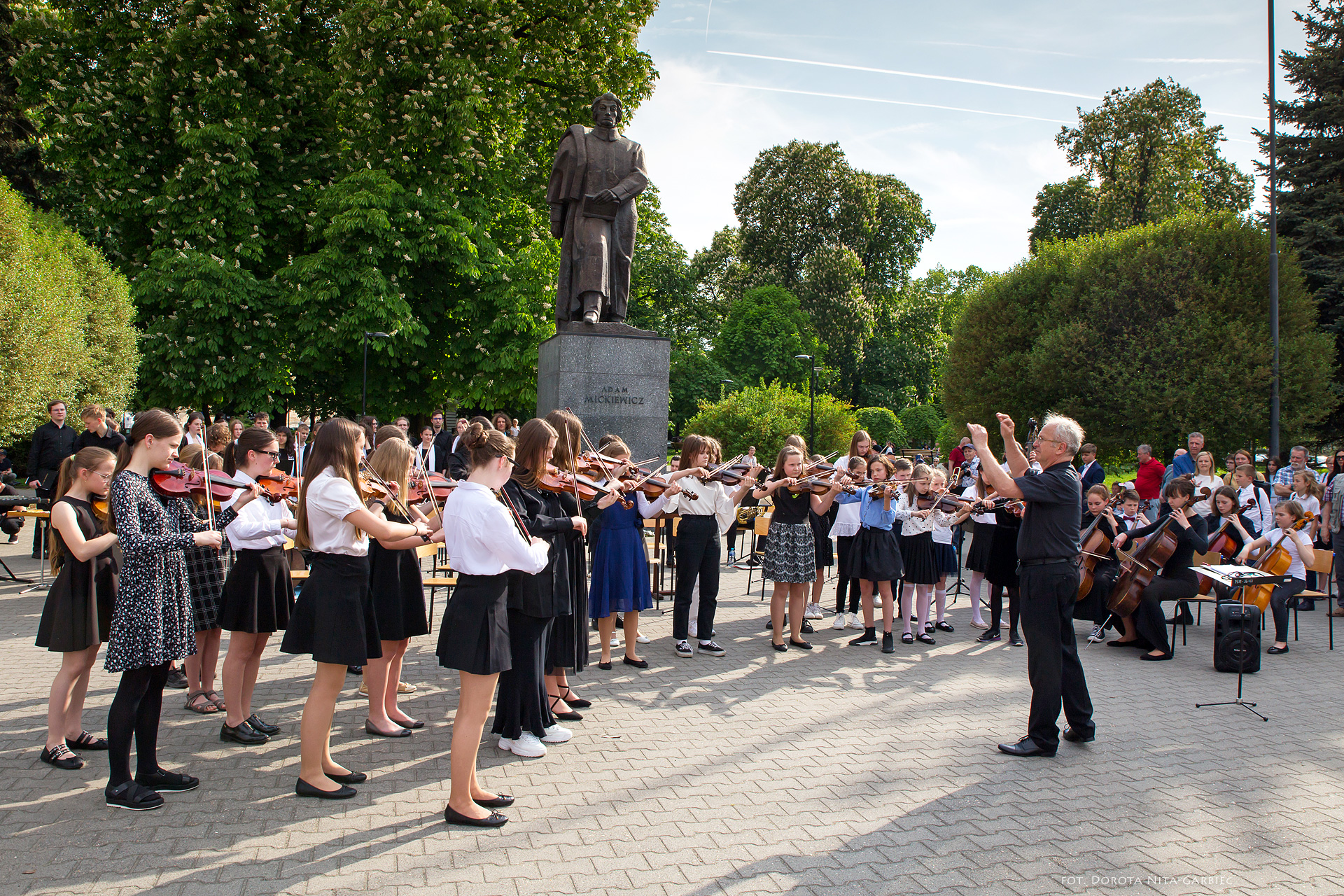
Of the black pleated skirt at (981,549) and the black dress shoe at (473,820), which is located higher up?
the black pleated skirt at (981,549)

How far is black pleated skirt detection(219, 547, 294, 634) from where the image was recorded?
16.9 feet

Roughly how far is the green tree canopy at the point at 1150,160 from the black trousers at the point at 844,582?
28434 millimetres

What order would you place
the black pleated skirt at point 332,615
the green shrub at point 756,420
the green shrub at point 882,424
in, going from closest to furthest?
1. the black pleated skirt at point 332,615
2. the green shrub at point 756,420
3. the green shrub at point 882,424

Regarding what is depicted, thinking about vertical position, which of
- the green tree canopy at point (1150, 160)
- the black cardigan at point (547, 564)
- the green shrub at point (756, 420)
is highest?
the green tree canopy at point (1150, 160)

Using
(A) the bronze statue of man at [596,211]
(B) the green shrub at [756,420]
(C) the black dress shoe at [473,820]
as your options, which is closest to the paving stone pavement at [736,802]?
(C) the black dress shoe at [473,820]

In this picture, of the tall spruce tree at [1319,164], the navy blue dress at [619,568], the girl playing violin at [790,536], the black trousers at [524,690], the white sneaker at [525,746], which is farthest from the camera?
the tall spruce tree at [1319,164]

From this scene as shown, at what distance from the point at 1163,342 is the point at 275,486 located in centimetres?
2296

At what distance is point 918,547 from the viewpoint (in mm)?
8664

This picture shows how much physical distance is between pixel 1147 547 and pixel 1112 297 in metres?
17.6

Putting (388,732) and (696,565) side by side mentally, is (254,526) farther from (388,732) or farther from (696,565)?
(696,565)

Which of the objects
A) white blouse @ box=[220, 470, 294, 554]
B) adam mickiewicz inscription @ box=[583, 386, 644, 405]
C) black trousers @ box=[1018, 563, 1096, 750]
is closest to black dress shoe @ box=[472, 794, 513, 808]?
white blouse @ box=[220, 470, 294, 554]

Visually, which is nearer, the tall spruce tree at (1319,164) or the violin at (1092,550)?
the violin at (1092,550)

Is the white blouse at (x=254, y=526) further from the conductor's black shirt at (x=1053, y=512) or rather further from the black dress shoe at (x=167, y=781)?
the conductor's black shirt at (x=1053, y=512)

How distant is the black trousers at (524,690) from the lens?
495 cm
